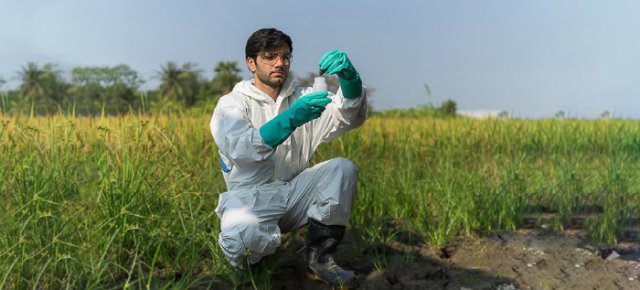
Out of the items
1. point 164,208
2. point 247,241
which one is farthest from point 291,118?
point 164,208

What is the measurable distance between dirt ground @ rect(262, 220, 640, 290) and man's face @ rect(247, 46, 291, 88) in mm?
960

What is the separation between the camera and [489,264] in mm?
3400

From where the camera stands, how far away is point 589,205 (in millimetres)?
4391

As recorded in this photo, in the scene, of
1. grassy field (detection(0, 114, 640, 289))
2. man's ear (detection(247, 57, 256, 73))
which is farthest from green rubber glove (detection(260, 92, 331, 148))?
grassy field (detection(0, 114, 640, 289))

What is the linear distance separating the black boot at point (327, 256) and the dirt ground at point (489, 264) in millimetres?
98

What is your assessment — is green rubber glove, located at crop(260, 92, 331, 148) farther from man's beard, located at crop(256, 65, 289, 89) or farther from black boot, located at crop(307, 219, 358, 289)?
black boot, located at crop(307, 219, 358, 289)

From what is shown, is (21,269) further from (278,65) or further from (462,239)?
(462,239)

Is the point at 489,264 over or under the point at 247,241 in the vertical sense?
under

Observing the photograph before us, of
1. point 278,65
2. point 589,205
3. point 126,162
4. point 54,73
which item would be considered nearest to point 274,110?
point 278,65

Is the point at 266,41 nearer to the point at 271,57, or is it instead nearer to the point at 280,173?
the point at 271,57

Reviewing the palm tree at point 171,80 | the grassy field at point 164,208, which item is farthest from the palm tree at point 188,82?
the grassy field at point 164,208

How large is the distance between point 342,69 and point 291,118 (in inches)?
12.1

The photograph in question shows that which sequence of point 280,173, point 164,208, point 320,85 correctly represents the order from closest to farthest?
point 320,85 → point 280,173 → point 164,208

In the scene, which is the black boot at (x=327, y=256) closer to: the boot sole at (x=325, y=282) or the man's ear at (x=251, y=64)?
the boot sole at (x=325, y=282)
